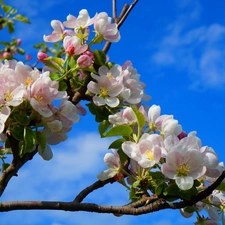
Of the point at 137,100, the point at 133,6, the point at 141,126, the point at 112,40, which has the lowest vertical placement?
the point at 141,126

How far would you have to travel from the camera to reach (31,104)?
1141 millimetres

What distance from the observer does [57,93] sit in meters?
1.20

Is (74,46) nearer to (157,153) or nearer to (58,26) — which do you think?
(58,26)

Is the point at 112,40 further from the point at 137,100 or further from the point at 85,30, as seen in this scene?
the point at 137,100

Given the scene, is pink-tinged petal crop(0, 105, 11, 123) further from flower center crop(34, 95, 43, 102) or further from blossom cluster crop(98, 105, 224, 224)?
blossom cluster crop(98, 105, 224, 224)

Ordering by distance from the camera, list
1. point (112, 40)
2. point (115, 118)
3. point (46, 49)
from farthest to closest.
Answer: point (46, 49), point (112, 40), point (115, 118)

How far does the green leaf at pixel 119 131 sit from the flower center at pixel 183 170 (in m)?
0.18

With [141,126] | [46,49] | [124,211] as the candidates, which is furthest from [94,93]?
[46,49]

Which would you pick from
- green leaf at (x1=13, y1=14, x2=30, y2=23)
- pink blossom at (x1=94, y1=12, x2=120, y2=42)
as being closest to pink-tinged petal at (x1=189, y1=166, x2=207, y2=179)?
pink blossom at (x1=94, y1=12, x2=120, y2=42)

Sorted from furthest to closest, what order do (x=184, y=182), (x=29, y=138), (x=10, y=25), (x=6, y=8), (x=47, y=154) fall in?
(x=10, y=25)
(x=6, y=8)
(x=47, y=154)
(x=29, y=138)
(x=184, y=182)

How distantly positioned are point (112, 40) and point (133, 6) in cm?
21

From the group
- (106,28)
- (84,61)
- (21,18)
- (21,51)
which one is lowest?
(84,61)

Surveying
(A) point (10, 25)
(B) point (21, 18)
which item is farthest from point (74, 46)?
(A) point (10, 25)

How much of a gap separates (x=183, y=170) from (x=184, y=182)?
0.10 ft
